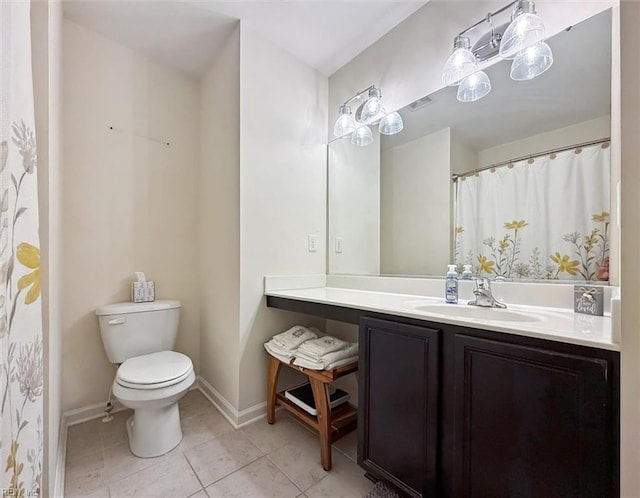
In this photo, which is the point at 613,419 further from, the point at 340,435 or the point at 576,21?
the point at 576,21

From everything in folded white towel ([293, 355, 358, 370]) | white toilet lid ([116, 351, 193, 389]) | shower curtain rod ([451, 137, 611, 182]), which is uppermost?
shower curtain rod ([451, 137, 611, 182])

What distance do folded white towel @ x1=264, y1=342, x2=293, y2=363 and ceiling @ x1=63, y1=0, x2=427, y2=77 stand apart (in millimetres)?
1935

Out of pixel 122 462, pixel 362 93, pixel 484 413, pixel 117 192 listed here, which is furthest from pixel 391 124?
pixel 122 462

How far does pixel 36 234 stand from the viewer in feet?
1.99

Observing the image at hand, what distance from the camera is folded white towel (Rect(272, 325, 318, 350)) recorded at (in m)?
1.64

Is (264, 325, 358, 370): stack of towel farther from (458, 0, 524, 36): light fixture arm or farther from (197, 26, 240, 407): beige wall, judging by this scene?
(458, 0, 524, 36): light fixture arm

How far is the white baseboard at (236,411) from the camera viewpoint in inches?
67.2

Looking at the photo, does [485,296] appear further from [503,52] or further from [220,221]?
[220,221]

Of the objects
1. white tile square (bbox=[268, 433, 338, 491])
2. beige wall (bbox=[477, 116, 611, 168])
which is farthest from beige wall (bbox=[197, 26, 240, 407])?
beige wall (bbox=[477, 116, 611, 168])

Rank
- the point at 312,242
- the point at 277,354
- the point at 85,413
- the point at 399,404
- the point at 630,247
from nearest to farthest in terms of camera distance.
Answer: the point at 630,247 < the point at 399,404 < the point at 277,354 < the point at 85,413 < the point at 312,242

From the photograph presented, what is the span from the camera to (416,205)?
5.75 feet

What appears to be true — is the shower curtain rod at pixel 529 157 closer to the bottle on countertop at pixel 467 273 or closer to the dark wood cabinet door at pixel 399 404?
the bottle on countertop at pixel 467 273

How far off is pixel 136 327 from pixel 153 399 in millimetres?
534

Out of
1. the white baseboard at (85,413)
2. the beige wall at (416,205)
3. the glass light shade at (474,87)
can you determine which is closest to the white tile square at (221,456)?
the white baseboard at (85,413)
